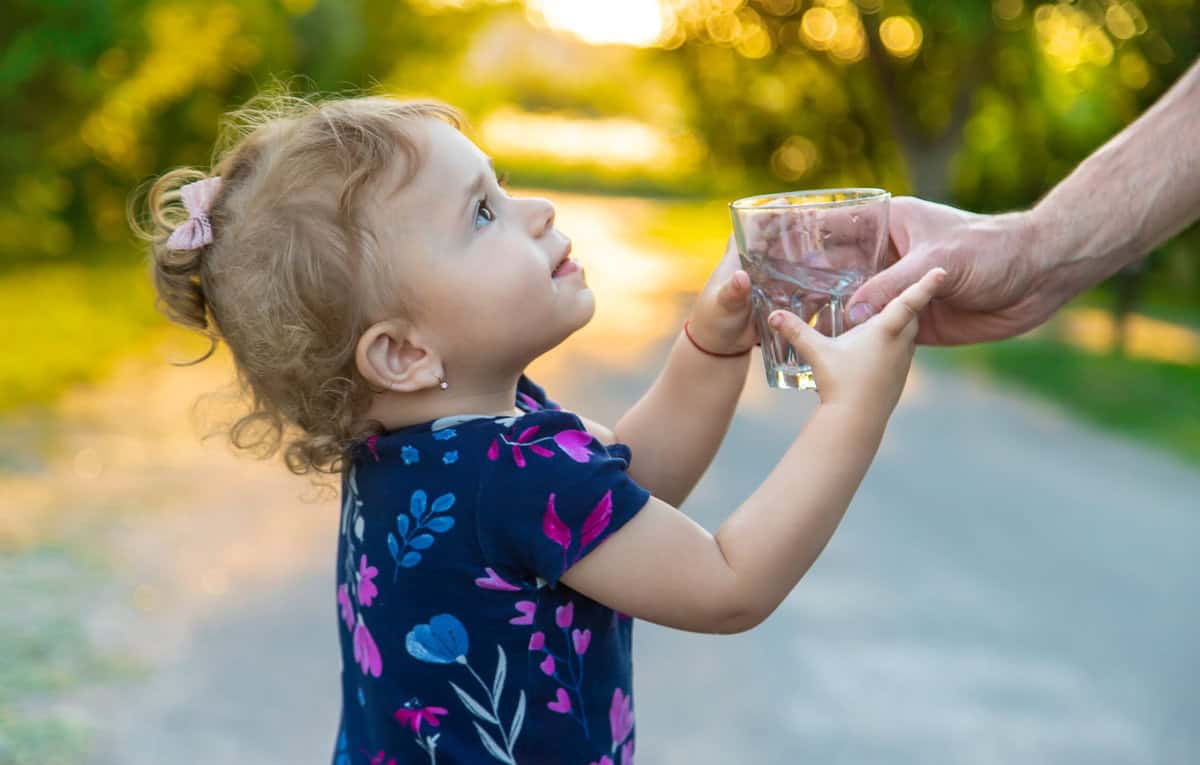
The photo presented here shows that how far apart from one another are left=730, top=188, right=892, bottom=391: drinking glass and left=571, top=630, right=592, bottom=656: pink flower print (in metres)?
0.38

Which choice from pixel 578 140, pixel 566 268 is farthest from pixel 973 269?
pixel 578 140

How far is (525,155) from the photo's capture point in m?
19.0

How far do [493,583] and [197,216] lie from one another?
0.61 meters

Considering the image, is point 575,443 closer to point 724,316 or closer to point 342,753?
point 724,316

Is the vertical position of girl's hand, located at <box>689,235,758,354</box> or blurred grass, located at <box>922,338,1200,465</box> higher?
blurred grass, located at <box>922,338,1200,465</box>

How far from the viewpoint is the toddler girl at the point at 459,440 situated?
4.83 ft

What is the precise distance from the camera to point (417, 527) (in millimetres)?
1537

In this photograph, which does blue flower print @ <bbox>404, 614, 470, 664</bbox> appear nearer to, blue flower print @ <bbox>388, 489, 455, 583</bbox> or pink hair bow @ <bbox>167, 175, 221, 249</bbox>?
blue flower print @ <bbox>388, 489, 455, 583</bbox>

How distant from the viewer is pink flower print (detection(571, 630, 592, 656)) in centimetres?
157

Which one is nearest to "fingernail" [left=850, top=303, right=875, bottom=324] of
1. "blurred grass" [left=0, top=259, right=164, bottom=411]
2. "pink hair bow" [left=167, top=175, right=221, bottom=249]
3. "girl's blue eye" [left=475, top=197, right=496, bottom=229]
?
"girl's blue eye" [left=475, top=197, right=496, bottom=229]

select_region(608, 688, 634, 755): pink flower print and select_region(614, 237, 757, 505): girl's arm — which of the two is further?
select_region(614, 237, 757, 505): girl's arm

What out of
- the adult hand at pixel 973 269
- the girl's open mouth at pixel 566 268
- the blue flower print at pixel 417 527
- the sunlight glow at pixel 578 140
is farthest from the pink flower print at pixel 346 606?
the sunlight glow at pixel 578 140

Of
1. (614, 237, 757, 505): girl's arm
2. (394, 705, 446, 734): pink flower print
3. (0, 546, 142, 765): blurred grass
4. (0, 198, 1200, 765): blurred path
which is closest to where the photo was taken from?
(394, 705, 446, 734): pink flower print

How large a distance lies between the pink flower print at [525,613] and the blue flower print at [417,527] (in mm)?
121
